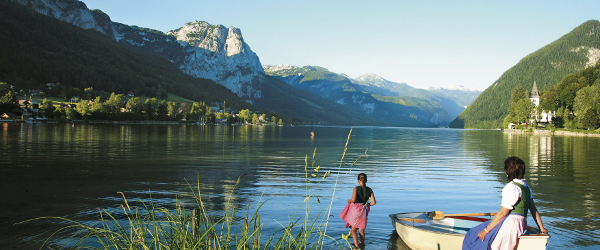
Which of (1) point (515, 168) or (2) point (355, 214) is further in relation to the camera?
(2) point (355, 214)

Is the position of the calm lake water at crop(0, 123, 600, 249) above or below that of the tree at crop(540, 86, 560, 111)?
below

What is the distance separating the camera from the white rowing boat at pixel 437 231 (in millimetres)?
6909

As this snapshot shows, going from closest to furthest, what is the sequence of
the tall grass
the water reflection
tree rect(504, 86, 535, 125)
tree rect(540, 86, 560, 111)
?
the tall grass, the water reflection, tree rect(540, 86, 560, 111), tree rect(504, 86, 535, 125)

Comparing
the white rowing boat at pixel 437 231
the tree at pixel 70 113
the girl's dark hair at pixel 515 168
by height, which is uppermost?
the tree at pixel 70 113

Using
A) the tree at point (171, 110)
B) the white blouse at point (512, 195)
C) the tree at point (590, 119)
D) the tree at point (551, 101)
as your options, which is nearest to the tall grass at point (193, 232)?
the white blouse at point (512, 195)

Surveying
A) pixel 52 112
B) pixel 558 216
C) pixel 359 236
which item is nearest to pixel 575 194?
pixel 558 216

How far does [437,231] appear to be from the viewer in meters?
7.88

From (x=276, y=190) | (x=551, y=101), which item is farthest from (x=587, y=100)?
(x=276, y=190)

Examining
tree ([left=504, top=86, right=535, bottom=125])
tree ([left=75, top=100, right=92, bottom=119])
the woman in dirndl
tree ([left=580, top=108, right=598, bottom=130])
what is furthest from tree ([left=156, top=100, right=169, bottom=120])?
the woman in dirndl

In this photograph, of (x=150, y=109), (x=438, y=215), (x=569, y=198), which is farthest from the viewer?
(x=150, y=109)

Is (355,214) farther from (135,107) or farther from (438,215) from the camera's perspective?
(135,107)

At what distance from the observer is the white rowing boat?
6909mm

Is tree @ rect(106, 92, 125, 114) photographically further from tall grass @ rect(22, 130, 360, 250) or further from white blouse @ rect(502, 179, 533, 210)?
white blouse @ rect(502, 179, 533, 210)

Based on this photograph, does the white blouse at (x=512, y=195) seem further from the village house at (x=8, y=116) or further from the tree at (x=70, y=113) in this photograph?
the tree at (x=70, y=113)
